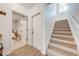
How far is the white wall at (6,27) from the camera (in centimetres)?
180

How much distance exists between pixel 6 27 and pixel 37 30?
51 centimetres

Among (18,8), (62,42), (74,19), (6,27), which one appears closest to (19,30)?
(6,27)

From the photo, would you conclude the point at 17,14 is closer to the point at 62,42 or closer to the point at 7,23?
the point at 7,23

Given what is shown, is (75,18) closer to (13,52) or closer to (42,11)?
(42,11)

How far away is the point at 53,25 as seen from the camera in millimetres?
1840

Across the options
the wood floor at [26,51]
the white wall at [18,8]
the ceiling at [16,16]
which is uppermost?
the white wall at [18,8]

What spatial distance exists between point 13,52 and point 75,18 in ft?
3.68

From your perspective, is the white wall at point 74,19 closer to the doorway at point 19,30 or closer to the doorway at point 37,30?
the doorway at point 37,30

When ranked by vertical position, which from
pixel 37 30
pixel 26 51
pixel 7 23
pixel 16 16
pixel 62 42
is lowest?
pixel 26 51

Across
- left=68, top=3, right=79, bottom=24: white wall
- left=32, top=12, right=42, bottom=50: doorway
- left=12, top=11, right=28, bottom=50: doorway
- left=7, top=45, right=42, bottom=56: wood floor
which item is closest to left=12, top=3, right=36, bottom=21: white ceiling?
left=12, top=11, right=28, bottom=50: doorway

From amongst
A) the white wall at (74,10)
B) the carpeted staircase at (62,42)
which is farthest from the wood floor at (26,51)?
the white wall at (74,10)

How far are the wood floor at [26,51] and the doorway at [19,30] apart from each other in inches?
2.7

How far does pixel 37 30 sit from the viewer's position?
6.19ft

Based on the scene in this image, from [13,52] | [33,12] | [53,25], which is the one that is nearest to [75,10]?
[53,25]
